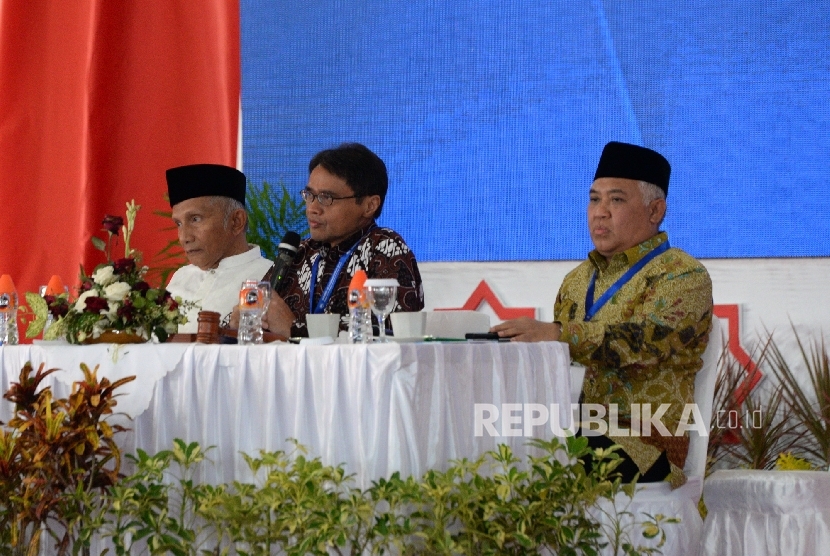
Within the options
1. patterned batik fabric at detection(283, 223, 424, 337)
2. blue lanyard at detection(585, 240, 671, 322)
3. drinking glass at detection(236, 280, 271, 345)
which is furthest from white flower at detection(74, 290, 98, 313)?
blue lanyard at detection(585, 240, 671, 322)

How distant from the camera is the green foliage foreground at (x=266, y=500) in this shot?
88.1 inches

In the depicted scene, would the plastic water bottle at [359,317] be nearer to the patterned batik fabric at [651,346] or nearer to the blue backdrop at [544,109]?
the patterned batik fabric at [651,346]

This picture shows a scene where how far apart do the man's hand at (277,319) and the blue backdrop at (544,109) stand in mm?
1767

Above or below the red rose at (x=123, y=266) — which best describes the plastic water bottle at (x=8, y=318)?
below

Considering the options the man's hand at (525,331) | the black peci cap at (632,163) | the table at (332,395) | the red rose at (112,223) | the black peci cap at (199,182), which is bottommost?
the table at (332,395)

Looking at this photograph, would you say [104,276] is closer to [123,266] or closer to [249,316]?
[123,266]

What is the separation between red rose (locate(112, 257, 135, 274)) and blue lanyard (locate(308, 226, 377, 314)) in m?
0.74

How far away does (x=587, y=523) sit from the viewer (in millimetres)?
2359

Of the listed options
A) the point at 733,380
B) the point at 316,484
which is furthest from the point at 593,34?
the point at 316,484

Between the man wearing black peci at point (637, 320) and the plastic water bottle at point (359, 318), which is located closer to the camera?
the plastic water bottle at point (359, 318)

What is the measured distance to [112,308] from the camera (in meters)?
2.73

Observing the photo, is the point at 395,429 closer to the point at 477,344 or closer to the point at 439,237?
the point at 477,344

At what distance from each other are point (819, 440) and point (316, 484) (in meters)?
2.47

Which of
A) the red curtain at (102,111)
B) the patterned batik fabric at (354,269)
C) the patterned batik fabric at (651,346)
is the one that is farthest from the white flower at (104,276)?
the red curtain at (102,111)
